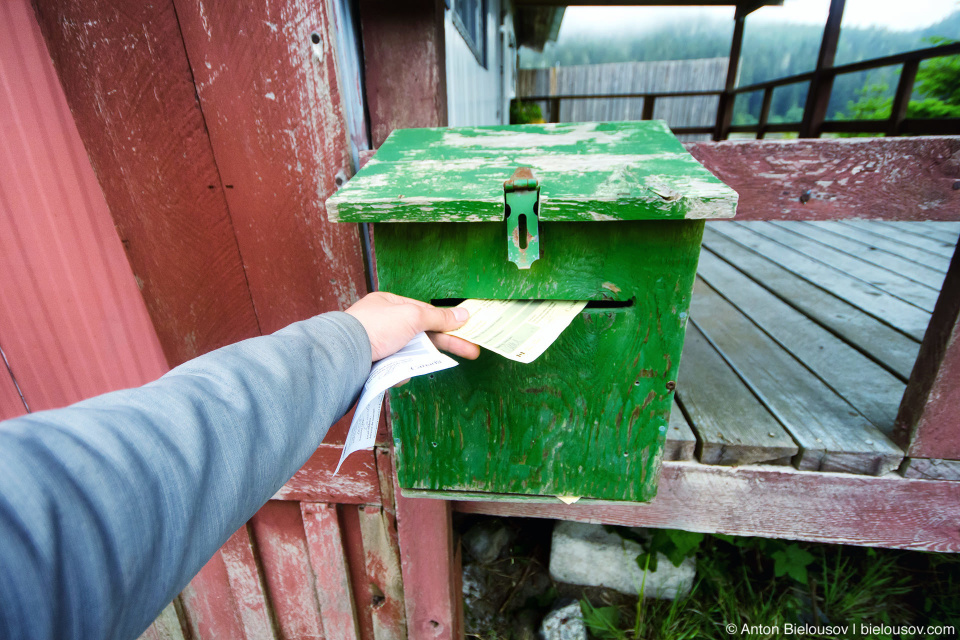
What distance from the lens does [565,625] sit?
1.83 m

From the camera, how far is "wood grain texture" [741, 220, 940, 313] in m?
2.25

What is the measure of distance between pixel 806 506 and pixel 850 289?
1.67 metres

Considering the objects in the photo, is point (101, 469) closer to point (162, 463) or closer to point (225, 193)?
point (162, 463)

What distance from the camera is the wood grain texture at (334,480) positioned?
133 cm

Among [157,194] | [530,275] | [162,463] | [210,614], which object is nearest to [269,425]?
[162,463]

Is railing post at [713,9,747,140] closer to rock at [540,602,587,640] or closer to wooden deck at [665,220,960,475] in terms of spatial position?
wooden deck at [665,220,960,475]

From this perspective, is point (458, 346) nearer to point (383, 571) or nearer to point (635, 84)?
point (383, 571)

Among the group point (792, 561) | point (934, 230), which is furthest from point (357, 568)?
point (934, 230)

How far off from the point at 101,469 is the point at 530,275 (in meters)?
0.64

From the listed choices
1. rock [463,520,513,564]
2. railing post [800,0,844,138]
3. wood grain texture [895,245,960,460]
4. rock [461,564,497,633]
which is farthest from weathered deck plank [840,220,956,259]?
rock [461,564,497,633]

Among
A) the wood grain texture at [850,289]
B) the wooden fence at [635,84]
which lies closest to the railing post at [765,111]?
the wood grain texture at [850,289]

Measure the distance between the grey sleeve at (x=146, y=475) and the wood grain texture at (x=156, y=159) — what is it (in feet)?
1.79

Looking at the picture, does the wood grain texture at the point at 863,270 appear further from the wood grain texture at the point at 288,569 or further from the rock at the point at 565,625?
the wood grain texture at the point at 288,569

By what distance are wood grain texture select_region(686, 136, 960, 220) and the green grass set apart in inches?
62.4
